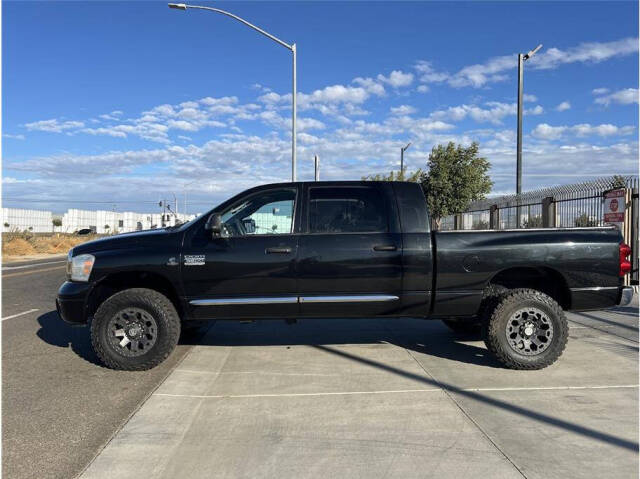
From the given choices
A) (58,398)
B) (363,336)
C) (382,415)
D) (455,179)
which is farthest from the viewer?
(455,179)

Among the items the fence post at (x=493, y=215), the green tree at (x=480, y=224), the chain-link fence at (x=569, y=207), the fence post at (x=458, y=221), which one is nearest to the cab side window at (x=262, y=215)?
the chain-link fence at (x=569, y=207)

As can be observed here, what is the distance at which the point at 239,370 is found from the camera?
5219 millimetres

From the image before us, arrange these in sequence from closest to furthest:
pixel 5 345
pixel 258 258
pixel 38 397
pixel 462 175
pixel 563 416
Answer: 1. pixel 563 416
2. pixel 38 397
3. pixel 258 258
4. pixel 5 345
5. pixel 462 175

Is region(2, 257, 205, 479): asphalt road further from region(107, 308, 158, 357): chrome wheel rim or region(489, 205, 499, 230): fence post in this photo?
region(489, 205, 499, 230): fence post

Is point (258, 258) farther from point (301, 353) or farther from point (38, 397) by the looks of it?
point (38, 397)

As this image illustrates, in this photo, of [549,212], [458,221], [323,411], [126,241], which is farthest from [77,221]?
[323,411]

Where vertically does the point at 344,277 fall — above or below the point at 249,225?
below

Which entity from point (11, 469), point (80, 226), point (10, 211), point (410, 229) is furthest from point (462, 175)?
point (80, 226)

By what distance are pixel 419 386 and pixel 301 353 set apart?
167 cm

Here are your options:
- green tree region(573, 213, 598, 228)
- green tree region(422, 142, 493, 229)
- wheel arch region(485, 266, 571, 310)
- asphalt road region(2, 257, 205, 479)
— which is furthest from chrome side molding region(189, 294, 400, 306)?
green tree region(422, 142, 493, 229)

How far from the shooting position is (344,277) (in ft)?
16.8

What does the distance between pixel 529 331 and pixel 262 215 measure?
3065 mm

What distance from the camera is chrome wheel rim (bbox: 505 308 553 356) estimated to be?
5.11 m

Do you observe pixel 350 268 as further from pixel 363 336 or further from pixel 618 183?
pixel 618 183
